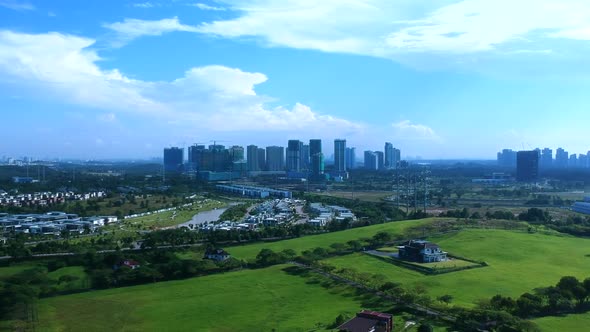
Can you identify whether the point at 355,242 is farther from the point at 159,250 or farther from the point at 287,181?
the point at 287,181

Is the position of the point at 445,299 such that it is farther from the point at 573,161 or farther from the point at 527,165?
the point at 573,161

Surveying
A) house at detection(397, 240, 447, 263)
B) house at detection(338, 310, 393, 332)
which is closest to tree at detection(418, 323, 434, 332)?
house at detection(338, 310, 393, 332)

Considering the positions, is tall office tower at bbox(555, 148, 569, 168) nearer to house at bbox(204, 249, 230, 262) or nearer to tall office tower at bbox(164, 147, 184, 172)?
tall office tower at bbox(164, 147, 184, 172)

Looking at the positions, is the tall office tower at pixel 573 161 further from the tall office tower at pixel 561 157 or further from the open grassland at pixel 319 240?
the open grassland at pixel 319 240

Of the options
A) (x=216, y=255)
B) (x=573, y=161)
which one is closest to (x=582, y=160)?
(x=573, y=161)

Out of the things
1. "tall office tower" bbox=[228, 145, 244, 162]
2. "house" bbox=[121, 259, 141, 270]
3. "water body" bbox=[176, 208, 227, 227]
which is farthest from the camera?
"tall office tower" bbox=[228, 145, 244, 162]

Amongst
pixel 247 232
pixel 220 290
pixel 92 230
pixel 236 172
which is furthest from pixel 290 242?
pixel 236 172
